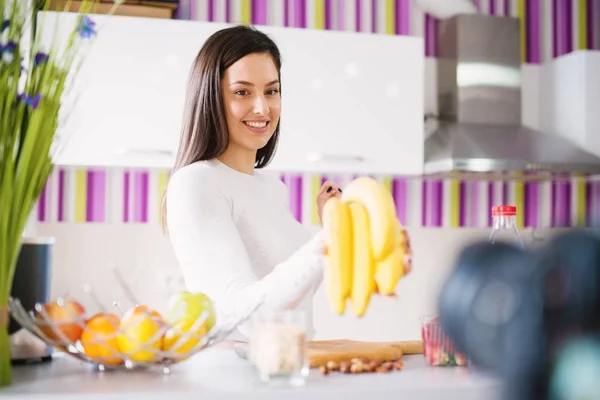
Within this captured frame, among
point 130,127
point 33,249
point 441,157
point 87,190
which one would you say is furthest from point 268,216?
point 87,190

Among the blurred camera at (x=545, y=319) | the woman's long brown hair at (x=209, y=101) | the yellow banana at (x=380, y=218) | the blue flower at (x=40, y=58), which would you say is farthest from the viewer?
the woman's long brown hair at (x=209, y=101)

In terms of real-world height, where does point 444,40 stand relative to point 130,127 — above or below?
above

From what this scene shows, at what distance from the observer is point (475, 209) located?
12.4 ft

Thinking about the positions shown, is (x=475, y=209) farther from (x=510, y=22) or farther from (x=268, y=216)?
(x=268, y=216)

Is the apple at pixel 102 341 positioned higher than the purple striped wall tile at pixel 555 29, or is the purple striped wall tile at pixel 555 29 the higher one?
the purple striped wall tile at pixel 555 29

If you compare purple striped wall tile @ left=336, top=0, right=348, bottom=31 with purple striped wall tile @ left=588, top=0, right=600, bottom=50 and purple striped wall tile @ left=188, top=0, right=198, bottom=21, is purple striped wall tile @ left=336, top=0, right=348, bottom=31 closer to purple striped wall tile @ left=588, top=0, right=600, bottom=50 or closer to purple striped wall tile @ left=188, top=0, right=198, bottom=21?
purple striped wall tile @ left=188, top=0, right=198, bottom=21

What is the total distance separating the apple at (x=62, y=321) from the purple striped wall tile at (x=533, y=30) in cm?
327

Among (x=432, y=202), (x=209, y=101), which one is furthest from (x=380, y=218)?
(x=432, y=202)

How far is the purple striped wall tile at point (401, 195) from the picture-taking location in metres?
3.65

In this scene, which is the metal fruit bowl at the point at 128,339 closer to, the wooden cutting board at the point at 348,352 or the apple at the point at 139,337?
the apple at the point at 139,337

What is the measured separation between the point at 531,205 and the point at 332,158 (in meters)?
1.37

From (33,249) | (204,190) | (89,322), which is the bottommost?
(89,322)

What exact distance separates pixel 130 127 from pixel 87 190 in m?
0.60

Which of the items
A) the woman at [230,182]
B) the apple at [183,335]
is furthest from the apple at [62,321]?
the woman at [230,182]
